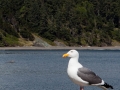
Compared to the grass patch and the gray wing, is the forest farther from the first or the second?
the gray wing

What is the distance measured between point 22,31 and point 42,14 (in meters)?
26.4

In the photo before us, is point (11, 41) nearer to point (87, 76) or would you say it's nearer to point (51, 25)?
point (51, 25)

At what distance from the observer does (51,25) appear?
177375mm

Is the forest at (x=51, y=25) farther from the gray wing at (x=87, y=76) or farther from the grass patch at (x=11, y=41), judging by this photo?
the gray wing at (x=87, y=76)

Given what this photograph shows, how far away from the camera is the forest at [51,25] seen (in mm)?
160750

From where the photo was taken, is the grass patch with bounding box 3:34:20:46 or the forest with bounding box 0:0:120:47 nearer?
the grass patch with bounding box 3:34:20:46

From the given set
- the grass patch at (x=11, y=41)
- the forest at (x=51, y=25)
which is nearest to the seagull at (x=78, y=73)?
the forest at (x=51, y=25)

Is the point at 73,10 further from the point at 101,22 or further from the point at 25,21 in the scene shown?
the point at 25,21

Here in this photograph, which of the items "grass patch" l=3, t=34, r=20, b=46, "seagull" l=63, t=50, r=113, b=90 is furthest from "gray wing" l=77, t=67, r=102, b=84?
"grass patch" l=3, t=34, r=20, b=46

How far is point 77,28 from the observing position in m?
186

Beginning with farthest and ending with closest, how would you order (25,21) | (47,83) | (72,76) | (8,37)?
1. (25,21)
2. (8,37)
3. (47,83)
4. (72,76)

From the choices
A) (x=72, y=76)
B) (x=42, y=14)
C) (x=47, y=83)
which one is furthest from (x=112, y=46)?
(x=72, y=76)

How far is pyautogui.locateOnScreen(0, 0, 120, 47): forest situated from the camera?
160750mm

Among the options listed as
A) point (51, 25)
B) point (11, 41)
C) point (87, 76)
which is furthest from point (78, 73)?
point (51, 25)
